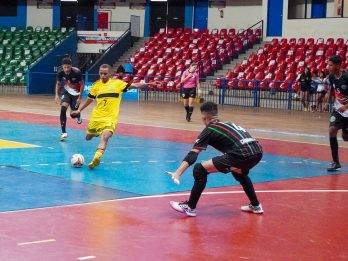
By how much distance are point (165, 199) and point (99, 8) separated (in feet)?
128

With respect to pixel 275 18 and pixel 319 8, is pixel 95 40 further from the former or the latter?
pixel 319 8

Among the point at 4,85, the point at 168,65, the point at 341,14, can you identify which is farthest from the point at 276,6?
the point at 4,85

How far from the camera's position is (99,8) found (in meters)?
46.6

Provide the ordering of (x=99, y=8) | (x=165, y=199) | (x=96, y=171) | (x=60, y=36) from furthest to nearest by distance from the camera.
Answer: (x=99, y=8), (x=60, y=36), (x=96, y=171), (x=165, y=199)

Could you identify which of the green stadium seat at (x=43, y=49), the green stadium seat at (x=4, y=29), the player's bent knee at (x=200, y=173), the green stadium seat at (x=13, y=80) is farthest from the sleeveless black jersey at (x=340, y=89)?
the green stadium seat at (x=4, y=29)

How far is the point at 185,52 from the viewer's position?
1479 inches

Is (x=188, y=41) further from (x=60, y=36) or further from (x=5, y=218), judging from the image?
(x=5, y=218)

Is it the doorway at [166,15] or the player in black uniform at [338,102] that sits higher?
the doorway at [166,15]

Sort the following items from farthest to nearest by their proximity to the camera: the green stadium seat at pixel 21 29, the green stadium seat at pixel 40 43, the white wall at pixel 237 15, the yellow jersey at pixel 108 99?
the green stadium seat at pixel 21 29 → the green stadium seat at pixel 40 43 → the white wall at pixel 237 15 → the yellow jersey at pixel 108 99

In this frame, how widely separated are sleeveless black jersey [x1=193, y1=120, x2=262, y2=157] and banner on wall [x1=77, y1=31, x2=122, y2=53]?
1396 inches

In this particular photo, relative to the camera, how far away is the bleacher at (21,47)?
40.0m

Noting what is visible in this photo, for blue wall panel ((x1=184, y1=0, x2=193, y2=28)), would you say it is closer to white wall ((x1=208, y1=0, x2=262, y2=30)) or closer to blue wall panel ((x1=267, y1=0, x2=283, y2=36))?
white wall ((x1=208, y1=0, x2=262, y2=30))

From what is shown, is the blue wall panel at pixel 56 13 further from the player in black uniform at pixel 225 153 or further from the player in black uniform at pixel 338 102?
the player in black uniform at pixel 225 153

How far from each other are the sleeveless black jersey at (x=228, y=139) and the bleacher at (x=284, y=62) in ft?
71.8
